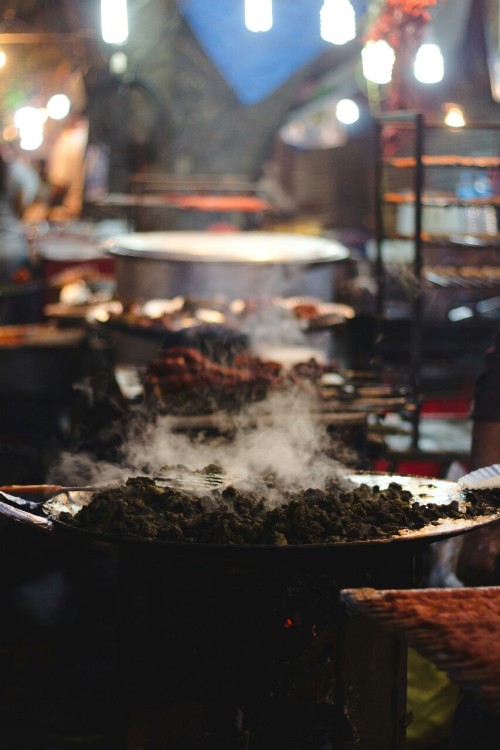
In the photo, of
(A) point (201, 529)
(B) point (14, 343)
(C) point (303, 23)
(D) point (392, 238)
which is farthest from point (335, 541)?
(C) point (303, 23)

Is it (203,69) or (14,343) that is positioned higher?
(203,69)

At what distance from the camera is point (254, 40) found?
1261cm

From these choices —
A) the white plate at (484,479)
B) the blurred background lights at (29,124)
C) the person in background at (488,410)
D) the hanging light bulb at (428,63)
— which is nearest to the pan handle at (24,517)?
the white plate at (484,479)

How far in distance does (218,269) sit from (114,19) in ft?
13.8

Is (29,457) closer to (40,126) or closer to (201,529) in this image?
(201,529)

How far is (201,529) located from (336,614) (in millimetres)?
542

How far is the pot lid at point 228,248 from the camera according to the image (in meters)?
7.89

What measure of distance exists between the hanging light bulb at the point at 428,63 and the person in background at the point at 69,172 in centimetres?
1102

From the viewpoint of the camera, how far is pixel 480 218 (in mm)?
7867

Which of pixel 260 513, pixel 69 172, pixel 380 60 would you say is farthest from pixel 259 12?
pixel 69 172

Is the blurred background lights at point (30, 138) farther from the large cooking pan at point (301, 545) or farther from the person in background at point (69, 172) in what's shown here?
the large cooking pan at point (301, 545)

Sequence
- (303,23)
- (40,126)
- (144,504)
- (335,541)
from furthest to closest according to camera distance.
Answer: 1. (40,126)
2. (303,23)
3. (144,504)
4. (335,541)

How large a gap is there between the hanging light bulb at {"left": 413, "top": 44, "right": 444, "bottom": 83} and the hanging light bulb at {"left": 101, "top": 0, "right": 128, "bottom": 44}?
378 cm

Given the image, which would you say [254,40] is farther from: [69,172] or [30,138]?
[69,172]
